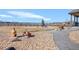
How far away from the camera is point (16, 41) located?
425cm

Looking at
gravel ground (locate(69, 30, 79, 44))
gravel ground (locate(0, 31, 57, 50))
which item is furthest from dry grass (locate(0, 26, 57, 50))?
gravel ground (locate(69, 30, 79, 44))

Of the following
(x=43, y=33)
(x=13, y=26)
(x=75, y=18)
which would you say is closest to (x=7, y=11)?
(x=13, y=26)

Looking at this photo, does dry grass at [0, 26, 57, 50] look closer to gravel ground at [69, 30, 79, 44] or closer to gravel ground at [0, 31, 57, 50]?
gravel ground at [0, 31, 57, 50]

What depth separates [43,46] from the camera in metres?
4.25

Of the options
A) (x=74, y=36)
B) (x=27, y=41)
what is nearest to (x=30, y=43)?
(x=27, y=41)

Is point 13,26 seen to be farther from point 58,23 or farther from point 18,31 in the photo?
point 58,23

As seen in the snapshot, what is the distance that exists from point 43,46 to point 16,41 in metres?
0.32

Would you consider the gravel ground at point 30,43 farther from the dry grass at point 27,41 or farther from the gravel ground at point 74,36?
the gravel ground at point 74,36

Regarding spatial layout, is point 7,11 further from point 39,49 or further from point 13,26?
point 39,49

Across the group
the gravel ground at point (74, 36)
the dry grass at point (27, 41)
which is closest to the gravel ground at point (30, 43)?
the dry grass at point (27, 41)

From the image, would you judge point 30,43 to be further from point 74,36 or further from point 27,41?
point 74,36
